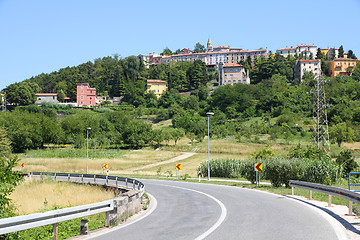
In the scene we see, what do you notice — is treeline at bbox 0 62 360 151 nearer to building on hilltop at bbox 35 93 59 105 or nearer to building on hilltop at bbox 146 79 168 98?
building on hilltop at bbox 146 79 168 98

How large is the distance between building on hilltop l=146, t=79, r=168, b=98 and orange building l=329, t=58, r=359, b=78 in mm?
81721

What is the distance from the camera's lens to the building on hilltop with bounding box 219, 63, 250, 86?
18162cm

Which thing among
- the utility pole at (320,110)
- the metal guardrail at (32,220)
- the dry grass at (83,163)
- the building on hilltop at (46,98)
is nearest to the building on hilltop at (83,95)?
the building on hilltop at (46,98)

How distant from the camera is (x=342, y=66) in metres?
172

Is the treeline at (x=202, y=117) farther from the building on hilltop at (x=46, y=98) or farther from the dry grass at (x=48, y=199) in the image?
the dry grass at (x=48, y=199)

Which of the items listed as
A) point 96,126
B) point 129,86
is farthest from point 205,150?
point 129,86

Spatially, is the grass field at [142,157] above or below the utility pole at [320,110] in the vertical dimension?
below

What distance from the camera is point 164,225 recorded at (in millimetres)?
11516

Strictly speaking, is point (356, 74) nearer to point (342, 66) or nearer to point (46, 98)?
point (342, 66)

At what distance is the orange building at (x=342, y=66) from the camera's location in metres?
169

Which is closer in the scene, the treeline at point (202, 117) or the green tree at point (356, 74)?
the treeline at point (202, 117)

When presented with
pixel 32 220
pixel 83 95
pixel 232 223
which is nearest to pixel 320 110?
pixel 232 223

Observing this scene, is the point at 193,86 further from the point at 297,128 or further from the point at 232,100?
the point at 297,128

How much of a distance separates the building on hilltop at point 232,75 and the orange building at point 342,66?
39971 mm
